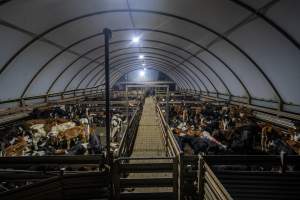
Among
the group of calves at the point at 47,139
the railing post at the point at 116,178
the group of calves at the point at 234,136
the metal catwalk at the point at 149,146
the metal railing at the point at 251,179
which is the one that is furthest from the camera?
the group of calves at the point at 47,139

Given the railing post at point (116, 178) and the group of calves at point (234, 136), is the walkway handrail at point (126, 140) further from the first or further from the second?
the group of calves at point (234, 136)

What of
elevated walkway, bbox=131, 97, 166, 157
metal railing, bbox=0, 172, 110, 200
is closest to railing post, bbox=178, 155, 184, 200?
metal railing, bbox=0, 172, 110, 200

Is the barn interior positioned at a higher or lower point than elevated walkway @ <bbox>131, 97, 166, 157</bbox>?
higher

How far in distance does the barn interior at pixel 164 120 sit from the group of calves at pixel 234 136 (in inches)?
1.8

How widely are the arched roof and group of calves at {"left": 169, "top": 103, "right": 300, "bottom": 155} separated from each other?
3.66 feet

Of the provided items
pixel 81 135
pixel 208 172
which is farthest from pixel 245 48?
pixel 81 135

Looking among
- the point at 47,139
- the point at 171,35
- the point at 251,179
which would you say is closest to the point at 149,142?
the point at 47,139

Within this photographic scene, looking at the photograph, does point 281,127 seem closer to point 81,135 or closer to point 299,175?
point 299,175

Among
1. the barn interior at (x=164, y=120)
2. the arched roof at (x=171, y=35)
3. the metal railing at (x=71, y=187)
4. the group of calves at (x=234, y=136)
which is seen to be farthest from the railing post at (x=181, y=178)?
the arched roof at (x=171, y=35)

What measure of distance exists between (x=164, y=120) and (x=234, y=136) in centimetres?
287

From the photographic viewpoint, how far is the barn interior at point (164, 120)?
17.6 ft

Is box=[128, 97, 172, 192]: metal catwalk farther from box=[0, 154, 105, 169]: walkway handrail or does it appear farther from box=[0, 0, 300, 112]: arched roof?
box=[0, 0, 300, 112]: arched roof

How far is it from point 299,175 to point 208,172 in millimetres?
2039

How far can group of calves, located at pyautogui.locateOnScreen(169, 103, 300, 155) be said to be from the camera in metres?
8.19
